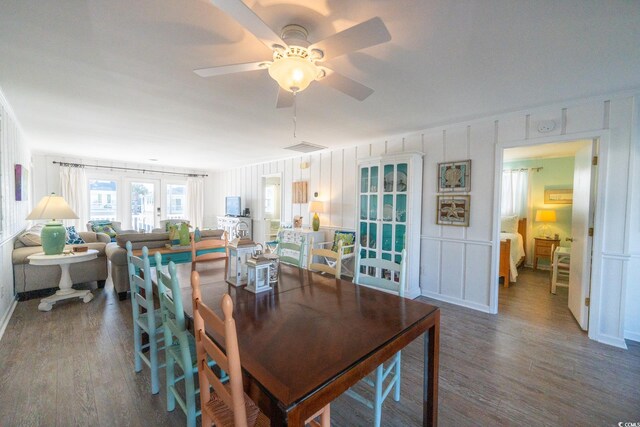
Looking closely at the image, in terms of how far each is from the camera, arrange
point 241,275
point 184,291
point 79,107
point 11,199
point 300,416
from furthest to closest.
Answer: point 11,199 → point 79,107 → point 241,275 → point 184,291 → point 300,416

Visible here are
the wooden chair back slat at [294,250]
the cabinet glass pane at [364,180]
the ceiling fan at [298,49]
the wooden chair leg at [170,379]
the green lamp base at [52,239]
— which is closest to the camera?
the ceiling fan at [298,49]

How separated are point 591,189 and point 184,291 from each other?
3806 millimetres

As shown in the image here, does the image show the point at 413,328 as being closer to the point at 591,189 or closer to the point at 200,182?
the point at 591,189

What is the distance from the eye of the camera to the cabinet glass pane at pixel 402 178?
12.1 ft

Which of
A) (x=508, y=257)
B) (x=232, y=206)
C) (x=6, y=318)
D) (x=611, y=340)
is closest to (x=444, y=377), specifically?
(x=611, y=340)

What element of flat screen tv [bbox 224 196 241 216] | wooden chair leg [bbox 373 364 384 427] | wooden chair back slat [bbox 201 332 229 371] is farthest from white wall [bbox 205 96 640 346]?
wooden chair back slat [bbox 201 332 229 371]

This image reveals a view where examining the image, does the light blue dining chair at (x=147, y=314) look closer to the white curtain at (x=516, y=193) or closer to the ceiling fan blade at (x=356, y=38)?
the ceiling fan blade at (x=356, y=38)

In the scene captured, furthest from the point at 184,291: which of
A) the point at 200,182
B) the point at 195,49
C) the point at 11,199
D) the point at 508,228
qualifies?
the point at 200,182

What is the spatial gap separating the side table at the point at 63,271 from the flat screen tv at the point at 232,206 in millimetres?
3911

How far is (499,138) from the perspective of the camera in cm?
313

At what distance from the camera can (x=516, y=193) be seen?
565 cm

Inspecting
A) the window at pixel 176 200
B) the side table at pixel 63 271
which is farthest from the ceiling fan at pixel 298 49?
the window at pixel 176 200

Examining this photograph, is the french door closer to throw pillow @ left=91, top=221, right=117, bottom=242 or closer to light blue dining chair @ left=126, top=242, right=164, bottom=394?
throw pillow @ left=91, top=221, right=117, bottom=242

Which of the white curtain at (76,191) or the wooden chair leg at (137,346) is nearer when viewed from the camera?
the wooden chair leg at (137,346)
